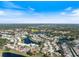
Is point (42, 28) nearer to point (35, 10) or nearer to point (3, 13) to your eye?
point (35, 10)

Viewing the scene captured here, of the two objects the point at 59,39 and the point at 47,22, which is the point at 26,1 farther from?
the point at 59,39

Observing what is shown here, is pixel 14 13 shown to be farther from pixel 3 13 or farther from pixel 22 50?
pixel 22 50

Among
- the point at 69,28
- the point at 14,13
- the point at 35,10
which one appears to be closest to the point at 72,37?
the point at 69,28

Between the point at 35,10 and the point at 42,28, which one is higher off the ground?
the point at 35,10

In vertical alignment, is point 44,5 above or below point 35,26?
above

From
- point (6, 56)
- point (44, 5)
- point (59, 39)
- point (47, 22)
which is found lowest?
point (6, 56)

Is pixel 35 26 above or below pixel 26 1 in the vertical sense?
below

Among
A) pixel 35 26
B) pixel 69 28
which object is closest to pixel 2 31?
pixel 35 26

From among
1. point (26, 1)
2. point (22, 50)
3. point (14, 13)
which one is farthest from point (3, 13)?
point (22, 50)
